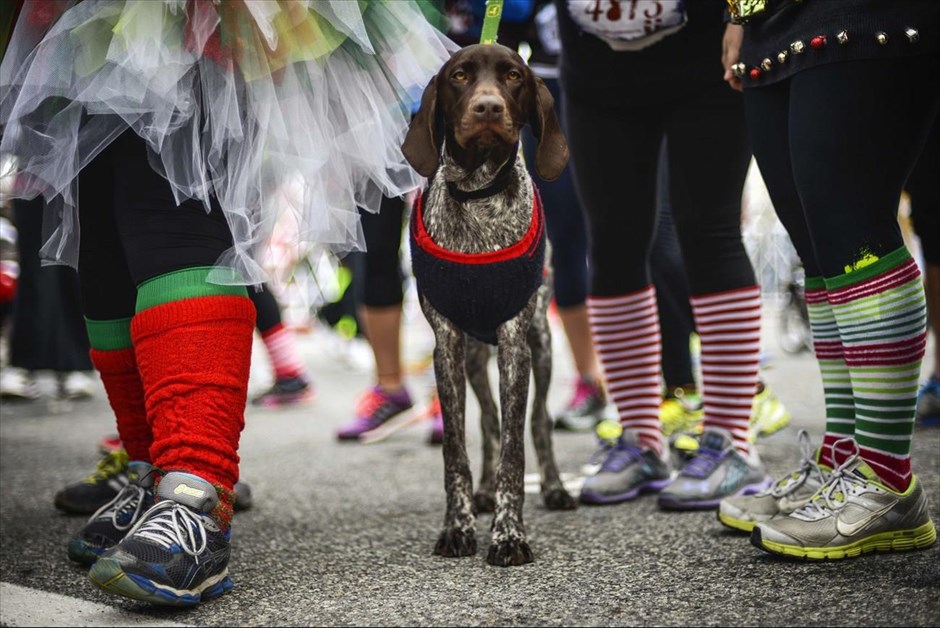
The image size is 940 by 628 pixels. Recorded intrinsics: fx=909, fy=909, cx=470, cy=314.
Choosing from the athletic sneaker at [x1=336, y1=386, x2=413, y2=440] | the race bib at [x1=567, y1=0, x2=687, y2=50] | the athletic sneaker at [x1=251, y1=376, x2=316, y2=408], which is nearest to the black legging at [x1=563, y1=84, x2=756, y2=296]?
the race bib at [x1=567, y1=0, x2=687, y2=50]

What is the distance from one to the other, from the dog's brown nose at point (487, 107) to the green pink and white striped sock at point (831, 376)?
91cm

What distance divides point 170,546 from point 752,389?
1.70 metres

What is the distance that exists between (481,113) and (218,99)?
0.58 metres

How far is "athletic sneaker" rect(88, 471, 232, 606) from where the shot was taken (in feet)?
5.09

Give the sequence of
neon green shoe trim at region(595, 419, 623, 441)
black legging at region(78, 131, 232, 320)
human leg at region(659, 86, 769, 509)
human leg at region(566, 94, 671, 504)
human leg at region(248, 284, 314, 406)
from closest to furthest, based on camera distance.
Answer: black legging at region(78, 131, 232, 320) < human leg at region(659, 86, 769, 509) < human leg at region(566, 94, 671, 504) < neon green shoe trim at region(595, 419, 623, 441) < human leg at region(248, 284, 314, 406)

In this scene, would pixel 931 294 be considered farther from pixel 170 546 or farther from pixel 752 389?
pixel 170 546

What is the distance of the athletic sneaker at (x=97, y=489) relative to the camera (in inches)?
99.1

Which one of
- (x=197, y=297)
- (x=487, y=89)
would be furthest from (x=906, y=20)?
(x=197, y=297)

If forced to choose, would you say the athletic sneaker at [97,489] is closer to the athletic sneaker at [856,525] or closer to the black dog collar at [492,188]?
the black dog collar at [492,188]

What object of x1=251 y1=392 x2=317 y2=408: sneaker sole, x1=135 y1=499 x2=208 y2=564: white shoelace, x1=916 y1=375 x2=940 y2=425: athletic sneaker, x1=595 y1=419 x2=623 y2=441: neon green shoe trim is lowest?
x1=251 y1=392 x2=317 y2=408: sneaker sole

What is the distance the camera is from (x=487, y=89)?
2.10 metres

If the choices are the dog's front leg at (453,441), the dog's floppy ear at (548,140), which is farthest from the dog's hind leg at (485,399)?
the dog's floppy ear at (548,140)

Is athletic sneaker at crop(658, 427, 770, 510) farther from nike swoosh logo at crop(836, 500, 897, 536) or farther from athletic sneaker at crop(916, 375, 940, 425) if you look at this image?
athletic sneaker at crop(916, 375, 940, 425)

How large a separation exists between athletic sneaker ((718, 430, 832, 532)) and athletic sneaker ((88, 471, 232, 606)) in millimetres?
1161
